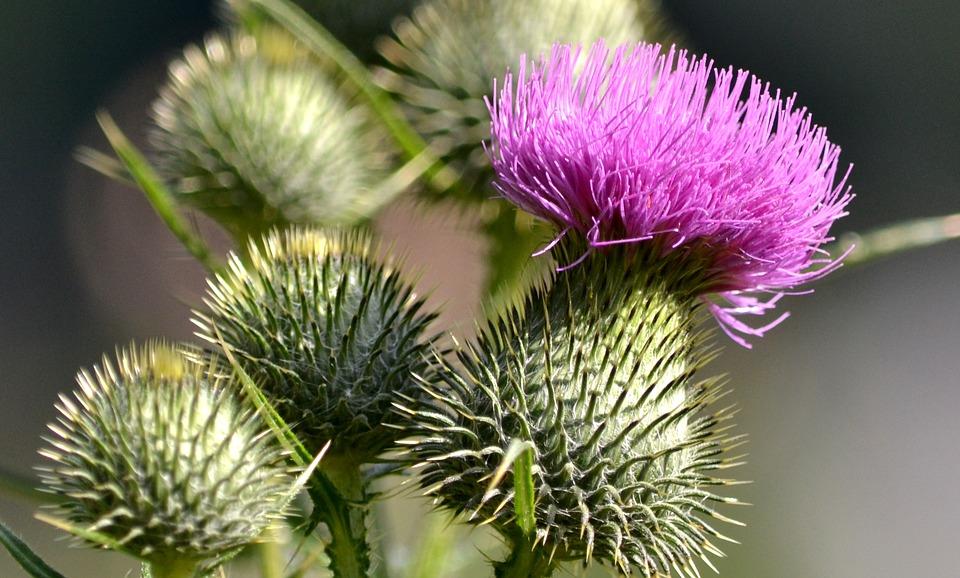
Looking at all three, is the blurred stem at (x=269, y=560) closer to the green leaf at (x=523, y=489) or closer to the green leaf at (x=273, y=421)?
the green leaf at (x=273, y=421)

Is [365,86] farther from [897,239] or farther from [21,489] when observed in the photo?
[897,239]

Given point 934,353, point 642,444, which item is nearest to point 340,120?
point 642,444

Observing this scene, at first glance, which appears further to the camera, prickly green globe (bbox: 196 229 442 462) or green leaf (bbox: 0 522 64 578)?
prickly green globe (bbox: 196 229 442 462)

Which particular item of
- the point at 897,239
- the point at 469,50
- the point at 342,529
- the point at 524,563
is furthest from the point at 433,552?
the point at 469,50

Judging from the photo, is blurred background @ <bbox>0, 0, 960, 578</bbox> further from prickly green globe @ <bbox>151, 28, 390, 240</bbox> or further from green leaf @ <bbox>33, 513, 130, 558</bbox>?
green leaf @ <bbox>33, 513, 130, 558</bbox>

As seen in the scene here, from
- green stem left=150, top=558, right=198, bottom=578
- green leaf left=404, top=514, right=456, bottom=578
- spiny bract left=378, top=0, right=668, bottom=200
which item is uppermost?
spiny bract left=378, top=0, right=668, bottom=200

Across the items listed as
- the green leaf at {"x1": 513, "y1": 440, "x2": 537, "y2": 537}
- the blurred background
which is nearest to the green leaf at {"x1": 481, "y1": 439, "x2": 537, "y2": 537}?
the green leaf at {"x1": 513, "y1": 440, "x2": 537, "y2": 537}

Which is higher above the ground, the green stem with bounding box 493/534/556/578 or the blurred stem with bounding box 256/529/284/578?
the blurred stem with bounding box 256/529/284/578
